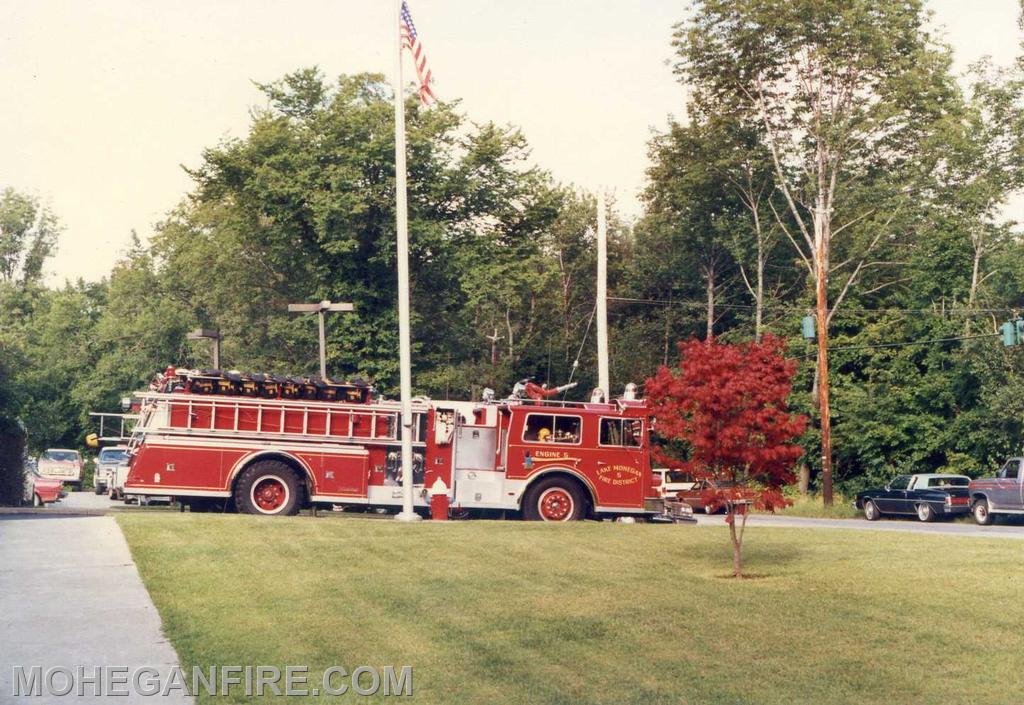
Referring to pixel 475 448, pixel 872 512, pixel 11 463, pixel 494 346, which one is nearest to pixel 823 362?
pixel 872 512

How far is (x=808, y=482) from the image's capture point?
164 ft

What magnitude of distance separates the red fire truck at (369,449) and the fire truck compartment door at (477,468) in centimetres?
2

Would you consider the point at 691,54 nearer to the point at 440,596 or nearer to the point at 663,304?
the point at 663,304

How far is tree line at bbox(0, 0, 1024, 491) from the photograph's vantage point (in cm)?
4372

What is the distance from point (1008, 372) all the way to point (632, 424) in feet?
59.6

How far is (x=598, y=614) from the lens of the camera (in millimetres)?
12281

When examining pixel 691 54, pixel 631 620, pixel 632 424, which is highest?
pixel 691 54

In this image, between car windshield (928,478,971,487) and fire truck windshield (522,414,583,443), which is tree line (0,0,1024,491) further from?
fire truck windshield (522,414,583,443)

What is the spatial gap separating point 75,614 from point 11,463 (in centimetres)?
2358

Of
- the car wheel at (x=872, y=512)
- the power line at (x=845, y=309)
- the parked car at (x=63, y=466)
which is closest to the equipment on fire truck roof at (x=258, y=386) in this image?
the car wheel at (x=872, y=512)

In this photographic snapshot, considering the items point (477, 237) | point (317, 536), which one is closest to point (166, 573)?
point (317, 536)

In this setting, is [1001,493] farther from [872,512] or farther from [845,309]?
[845,309]

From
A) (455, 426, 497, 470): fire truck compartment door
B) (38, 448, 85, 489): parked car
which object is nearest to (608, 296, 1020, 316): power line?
(455, 426, 497, 470): fire truck compartment door

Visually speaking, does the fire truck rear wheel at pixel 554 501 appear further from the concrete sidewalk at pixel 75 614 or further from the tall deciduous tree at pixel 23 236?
the tall deciduous tree at pixel 23 236
